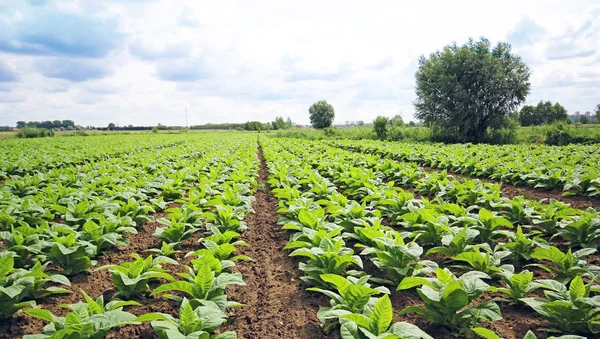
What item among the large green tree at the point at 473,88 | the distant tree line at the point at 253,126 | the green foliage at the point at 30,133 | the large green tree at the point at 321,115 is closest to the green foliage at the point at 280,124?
the distant tree line at the point at 253,126

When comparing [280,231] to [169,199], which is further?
[169,199]

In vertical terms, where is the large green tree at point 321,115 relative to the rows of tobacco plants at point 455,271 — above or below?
above

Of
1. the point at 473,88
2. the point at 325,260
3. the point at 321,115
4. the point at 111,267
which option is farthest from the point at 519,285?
the point at 321,115

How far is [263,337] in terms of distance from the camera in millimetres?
2908

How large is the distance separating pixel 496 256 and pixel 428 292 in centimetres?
152

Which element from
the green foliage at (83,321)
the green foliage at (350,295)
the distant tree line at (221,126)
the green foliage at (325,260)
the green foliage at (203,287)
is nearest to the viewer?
the green foliage at (83,321)

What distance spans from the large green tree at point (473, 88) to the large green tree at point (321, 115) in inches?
2313

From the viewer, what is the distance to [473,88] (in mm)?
31172

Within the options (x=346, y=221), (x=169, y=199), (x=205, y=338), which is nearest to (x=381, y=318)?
(x=205, y=338)

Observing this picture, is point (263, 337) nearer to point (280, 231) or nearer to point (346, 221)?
point (346, 221)

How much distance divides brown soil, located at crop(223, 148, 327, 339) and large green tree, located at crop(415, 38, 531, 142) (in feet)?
102

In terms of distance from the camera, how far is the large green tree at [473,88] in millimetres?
30156

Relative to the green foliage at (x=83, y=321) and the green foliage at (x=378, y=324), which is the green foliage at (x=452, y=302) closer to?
the green foliage at (x=378, y=324)

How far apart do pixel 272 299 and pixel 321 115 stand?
90709 mm
